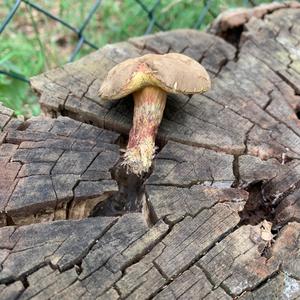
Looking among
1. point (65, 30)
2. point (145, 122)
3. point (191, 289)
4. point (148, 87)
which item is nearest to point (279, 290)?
point (191, 289)

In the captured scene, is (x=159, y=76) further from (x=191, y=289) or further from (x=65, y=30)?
(x=65, y=30)

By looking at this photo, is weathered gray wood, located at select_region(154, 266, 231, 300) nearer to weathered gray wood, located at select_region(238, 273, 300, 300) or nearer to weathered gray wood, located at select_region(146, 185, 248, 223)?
weathered gray wood, located at select_region(238, 273, 300, 300)

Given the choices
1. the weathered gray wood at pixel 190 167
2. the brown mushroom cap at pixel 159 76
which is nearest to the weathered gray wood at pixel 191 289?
the weathered gray wood at pixel 190 167

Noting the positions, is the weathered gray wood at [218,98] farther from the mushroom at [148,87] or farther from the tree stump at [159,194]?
the mushroom at [148,87]

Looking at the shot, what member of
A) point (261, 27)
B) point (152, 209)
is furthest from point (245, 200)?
point (261, 27)

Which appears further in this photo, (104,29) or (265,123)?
(104,29)

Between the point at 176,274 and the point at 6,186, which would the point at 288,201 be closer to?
the point at 176,274
